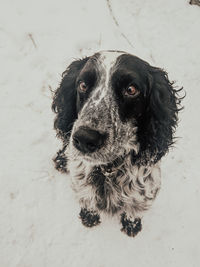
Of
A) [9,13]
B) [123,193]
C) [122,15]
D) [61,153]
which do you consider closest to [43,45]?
[9,13]

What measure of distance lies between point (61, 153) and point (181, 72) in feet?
8.28

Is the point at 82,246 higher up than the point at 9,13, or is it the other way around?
the point at 9,13

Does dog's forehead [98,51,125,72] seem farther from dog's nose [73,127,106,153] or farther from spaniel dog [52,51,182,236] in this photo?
dog's nose [73,127,106,153]

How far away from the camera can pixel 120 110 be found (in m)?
2.26

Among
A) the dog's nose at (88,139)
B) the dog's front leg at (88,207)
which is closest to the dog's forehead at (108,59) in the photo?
the dog's nose at (88,139)

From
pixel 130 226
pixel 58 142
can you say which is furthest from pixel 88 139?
pixel 58 142

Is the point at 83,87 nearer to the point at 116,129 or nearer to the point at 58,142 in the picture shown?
the point at 116,129

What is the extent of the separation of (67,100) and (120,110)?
2.46 ft

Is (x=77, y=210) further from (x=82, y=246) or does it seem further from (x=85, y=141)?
(x=85, y=141)

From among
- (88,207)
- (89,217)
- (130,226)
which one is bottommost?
(130,226)

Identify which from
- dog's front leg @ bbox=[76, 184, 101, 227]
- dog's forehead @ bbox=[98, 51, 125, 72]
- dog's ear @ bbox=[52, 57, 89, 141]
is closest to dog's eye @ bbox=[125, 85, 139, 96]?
dog's forehead @ bbox=[98, 51, 125, 72]

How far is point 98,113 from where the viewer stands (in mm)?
2137

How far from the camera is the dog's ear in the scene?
2762 millimetres

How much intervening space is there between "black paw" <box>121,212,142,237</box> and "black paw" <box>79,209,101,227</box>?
33 cm
